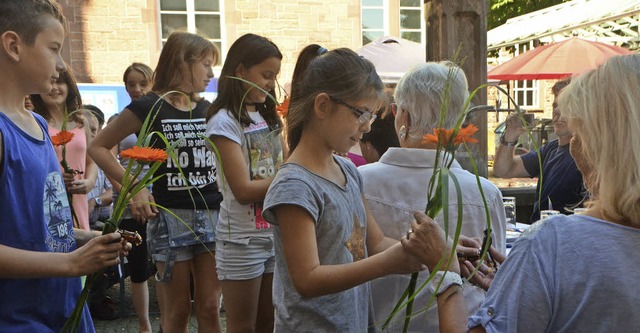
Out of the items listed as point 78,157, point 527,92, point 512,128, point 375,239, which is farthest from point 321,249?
point 527,92

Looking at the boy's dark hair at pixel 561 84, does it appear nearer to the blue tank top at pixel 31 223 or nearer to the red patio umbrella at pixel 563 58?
the blue tank top at pixel 31 223

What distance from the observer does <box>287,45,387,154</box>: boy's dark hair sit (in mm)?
1936

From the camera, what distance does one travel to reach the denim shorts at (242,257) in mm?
2902

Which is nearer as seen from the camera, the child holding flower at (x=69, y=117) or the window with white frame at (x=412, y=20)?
the child holding flower at (x=69, y=117)

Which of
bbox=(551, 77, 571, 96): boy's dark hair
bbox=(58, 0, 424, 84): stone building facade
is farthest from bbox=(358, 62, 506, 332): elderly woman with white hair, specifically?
bbox=(58, 0, 424, 84): stone building facade

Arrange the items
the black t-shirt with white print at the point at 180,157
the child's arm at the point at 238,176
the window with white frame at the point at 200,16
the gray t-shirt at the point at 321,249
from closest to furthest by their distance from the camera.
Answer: the gray t-shirt at the point at 321,249 < the child's arm at the point at 238,176 < the black t-shirt with white print at the point at 180,157 < the window with white frame at the point at 200,16

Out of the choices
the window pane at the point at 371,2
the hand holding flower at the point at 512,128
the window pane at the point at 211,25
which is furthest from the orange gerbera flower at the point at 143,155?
the window pane at the point at 371,2

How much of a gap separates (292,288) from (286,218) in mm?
243

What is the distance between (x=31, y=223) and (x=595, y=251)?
4.47 ft

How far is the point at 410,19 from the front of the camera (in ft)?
55.1

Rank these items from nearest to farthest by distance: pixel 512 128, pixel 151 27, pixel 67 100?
pixel 67 100 → pixel 512 128 → pixel 151 27

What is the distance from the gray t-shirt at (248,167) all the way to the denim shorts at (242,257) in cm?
3

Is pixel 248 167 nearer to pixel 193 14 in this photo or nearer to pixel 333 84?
pixel 333 84

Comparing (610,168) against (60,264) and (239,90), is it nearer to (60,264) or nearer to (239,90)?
(60,264)
